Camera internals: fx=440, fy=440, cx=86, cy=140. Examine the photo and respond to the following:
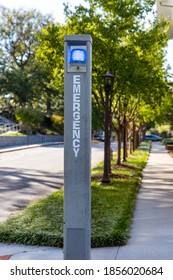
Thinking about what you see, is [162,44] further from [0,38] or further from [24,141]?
[0,38]

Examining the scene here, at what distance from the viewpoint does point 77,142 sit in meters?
4.67

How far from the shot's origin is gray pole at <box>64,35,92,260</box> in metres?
4.64

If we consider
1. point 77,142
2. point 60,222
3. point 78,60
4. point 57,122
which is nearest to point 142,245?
point 60,222

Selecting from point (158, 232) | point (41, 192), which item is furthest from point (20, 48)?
point (158, 232)

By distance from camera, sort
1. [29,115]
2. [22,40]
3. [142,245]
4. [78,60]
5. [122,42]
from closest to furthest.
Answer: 1. [78,60]
2. [142,245]
3. [122,42]
4. [29,115]
5. [22,40]

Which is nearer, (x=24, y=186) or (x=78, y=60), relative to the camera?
(x=78, y=60)

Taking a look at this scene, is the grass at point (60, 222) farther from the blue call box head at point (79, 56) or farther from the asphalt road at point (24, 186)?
the blue call box head at point (79, 56)

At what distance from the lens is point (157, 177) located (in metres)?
17.5

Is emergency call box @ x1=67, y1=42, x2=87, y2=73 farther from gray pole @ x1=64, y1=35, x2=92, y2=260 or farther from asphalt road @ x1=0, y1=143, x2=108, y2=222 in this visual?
asphalt road @ x1=0, y1=143, x2=108, y2=222

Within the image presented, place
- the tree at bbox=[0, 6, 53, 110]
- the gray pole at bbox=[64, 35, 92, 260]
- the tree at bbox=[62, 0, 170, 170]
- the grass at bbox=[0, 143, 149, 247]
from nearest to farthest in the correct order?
the gray pole at bbox=[64, 35, 92, 260]
the grass at bbox=[0, 143, 149, 247]
the tree at bbox=[62, 0, 170, 170]
the tree at bbox=[0, 6, 53, 110]

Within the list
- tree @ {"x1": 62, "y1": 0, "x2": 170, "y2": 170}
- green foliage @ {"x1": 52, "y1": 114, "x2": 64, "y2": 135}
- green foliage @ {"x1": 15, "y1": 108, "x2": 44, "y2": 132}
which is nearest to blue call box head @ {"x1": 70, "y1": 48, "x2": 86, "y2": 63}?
tree @ {"x1": 62, "y1": 0, "x2": 170, "y2": 170}

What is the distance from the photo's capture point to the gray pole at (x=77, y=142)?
15.2ft

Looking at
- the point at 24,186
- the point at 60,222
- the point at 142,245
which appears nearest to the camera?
the point at 142,245

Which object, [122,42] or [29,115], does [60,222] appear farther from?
[29,115]
